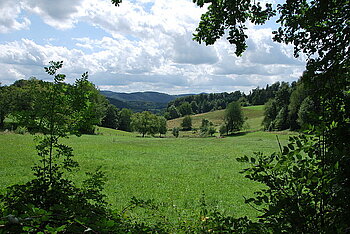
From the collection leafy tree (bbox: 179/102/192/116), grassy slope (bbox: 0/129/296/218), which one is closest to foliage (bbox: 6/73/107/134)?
grassy slope (bbox: 0/129/296/218)

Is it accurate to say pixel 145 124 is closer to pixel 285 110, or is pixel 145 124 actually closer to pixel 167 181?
pixel 285 110

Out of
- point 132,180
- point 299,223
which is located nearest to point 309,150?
point 299,223

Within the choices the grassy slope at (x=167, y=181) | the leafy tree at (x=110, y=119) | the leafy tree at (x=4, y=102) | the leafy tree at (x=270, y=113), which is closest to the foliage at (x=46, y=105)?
the grassy slope at (x=167, y=181)

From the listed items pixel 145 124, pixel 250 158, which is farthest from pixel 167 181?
pixel 145 124

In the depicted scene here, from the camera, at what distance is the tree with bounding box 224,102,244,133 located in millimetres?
74375

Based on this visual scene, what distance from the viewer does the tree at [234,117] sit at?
7438 cm

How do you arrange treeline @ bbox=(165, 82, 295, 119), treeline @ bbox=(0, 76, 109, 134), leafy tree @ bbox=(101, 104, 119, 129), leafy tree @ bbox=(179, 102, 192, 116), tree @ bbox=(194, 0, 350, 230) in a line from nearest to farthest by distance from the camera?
tree @ bbox=(194, 0, 350, 230) < treeline @ bbox=(0, 76, 109, 134) < leafy tree @ bbox=(101, 104, 119, 129) < treeline @ bbox=(165, 82, 295, 119) < leafy tree @ bbox=(179, 102, 192, 116)

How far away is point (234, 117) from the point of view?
74.5 meters

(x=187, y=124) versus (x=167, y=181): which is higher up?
(x=167, y=181)

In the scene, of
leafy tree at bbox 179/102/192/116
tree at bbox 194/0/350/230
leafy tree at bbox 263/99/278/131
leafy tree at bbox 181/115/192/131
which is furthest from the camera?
leafy tree at bbox 179/102/192/116

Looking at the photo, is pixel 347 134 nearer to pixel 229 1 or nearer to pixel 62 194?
pixel 229 1

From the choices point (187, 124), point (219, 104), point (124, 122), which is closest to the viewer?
point (124, 122)

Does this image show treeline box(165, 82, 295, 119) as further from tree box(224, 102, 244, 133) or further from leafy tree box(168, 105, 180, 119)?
tree box(224, 102, 244, 133)

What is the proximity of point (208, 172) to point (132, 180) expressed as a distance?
587 cm
